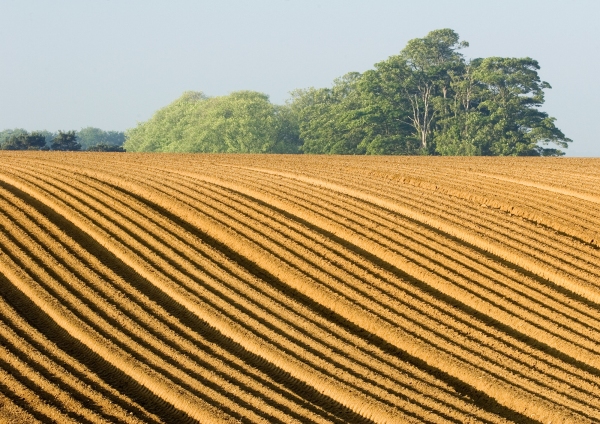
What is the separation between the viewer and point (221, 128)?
63.8 metres

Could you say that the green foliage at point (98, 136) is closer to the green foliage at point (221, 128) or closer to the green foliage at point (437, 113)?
the green foliage at point (221, 128)

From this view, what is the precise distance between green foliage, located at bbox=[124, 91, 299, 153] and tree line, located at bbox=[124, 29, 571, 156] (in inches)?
3.1

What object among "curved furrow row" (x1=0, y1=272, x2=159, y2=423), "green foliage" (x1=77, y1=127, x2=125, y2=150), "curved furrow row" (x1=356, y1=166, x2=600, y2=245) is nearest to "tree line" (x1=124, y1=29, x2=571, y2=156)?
"curved furrow row" (x1=356, y1=166, x2=600, y2=245)

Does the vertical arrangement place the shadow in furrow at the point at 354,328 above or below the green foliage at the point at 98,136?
above

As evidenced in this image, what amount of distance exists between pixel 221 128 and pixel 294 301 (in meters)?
51.0

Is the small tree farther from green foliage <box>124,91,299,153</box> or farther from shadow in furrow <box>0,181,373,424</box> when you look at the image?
shadow in furrow <box>0,181,373,424</box>

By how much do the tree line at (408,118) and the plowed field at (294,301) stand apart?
139 feet

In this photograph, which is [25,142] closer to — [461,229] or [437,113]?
[437,113]

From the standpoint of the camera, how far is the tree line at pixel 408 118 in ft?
205

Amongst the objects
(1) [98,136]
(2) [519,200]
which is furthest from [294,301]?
(1) [98,136]

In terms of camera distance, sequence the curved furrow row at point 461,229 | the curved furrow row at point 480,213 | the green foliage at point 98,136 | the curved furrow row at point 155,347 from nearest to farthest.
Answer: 1. the curved furrow row at point 155,347
2. the curved furrow row at point 461,229
3. the curved furrow row at point 480,213
4. the green foliage at point 98,136

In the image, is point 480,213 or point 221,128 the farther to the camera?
point 221,128

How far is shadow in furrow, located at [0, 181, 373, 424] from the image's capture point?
10.4 metres

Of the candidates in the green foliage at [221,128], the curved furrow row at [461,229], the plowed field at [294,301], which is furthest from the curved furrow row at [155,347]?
the green foliage at [221,128]
